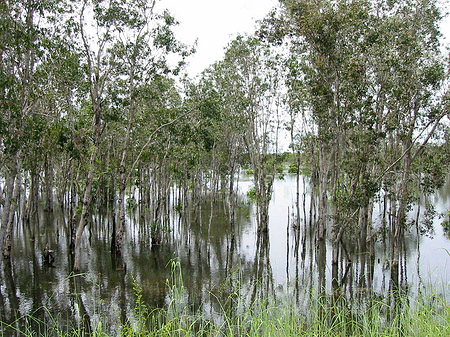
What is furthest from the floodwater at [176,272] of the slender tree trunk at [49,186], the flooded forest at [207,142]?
the slender tree trunk at [49,186]

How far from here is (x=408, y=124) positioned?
1706cm

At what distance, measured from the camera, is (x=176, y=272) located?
18297mm

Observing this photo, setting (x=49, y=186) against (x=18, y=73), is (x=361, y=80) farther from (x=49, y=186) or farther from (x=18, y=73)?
(x=49, y=186)

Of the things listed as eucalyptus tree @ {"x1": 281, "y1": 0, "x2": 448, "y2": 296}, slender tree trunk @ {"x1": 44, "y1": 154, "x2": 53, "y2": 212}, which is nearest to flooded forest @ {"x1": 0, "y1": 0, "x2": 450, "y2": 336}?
eucalyptus tree @ {"x1": 281, "y1": 0, "x2": 448, "y2": 296}

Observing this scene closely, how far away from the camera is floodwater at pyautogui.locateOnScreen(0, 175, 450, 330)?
13.5m

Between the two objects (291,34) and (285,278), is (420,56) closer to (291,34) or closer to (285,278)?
(291,34)

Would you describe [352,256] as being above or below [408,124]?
below

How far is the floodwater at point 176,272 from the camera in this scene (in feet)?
44.4

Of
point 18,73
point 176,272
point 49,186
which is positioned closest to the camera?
point 18,73

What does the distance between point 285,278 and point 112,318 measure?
762cm

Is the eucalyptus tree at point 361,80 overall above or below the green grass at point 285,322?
above

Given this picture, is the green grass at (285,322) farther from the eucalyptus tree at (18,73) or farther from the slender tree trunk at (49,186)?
the slender tree trunk at (49,186)

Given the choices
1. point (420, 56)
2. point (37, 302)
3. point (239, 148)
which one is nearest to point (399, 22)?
point (420, 56)

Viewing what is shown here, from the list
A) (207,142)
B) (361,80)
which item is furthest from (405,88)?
(207,142)
